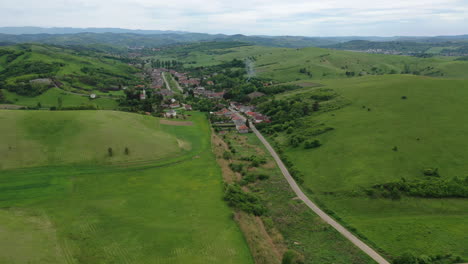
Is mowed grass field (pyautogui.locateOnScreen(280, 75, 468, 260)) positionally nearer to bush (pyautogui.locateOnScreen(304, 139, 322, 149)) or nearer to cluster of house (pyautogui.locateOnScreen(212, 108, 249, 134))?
bush (pyautogui.locateOnScreen(304, 139, 322, 149))

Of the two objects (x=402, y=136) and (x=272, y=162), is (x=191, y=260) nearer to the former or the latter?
(x=272, y=162)

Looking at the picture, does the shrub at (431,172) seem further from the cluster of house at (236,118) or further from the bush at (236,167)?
the cluster of house at (236,118)

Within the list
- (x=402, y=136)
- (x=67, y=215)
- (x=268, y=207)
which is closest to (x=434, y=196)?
(x=402, y=136)

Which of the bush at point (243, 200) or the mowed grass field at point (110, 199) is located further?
the bush at point (243, 200)

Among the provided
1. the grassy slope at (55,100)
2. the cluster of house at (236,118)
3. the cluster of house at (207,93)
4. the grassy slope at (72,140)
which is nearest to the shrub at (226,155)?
the grassy slope at (72,140)

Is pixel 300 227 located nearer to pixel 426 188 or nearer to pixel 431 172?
pixel 426 188
